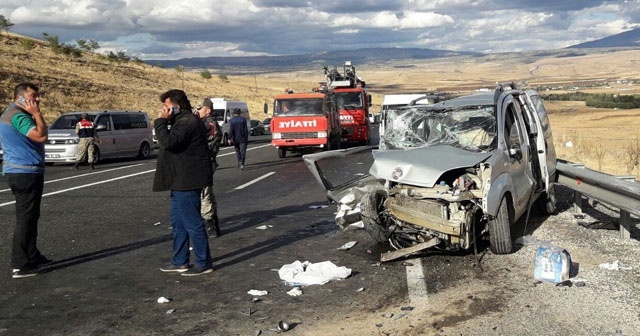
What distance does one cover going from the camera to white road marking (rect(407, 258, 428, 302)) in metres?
5.59

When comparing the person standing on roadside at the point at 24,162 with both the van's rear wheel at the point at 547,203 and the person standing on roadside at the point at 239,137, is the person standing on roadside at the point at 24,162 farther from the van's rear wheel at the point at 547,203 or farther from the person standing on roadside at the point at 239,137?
the person standing on roadside at the point at 239,137

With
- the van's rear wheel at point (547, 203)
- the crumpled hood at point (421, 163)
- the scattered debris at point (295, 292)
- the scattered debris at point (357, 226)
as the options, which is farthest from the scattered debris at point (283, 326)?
the van's rear wheel at point (547, 203)

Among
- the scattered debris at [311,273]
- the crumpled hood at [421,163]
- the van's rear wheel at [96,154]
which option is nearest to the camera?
the scattered debris at [311,273]

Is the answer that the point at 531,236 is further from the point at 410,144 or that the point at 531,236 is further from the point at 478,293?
the point at 478,293

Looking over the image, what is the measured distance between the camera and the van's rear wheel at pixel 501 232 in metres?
6.71

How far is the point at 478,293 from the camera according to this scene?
18.5ft

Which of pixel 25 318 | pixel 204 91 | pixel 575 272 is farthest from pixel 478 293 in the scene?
pixel 204 91

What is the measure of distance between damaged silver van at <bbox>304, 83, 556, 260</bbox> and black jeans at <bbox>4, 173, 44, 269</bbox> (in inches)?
122

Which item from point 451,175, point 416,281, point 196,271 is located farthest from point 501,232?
point 196,271

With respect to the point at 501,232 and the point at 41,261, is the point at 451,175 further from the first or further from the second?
the point at 41,261

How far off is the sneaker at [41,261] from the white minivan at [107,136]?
516 inches

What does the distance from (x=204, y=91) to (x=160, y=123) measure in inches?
2603

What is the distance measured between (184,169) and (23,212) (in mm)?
1747

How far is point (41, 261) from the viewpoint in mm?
6805
